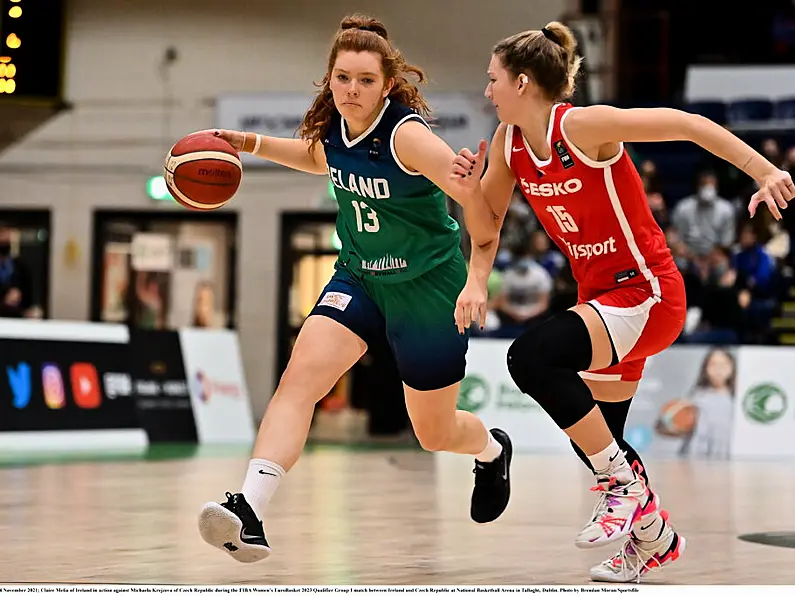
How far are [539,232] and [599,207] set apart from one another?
9.69 metres

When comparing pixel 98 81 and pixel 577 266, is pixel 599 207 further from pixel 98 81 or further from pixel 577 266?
pixel 98 81

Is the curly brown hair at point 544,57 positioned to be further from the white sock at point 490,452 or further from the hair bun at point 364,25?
the white sock at point 490,452

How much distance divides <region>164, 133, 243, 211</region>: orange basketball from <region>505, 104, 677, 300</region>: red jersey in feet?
3.17

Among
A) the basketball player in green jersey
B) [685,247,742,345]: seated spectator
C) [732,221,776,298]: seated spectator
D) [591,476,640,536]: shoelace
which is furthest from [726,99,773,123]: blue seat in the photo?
[591,476,640,536]: shoelace

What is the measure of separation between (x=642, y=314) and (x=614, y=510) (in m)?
0.61

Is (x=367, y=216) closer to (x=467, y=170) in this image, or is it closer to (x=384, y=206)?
(x=384, y=206)

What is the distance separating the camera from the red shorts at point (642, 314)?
392 centimetres

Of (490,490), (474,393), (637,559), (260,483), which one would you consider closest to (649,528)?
(637,559)

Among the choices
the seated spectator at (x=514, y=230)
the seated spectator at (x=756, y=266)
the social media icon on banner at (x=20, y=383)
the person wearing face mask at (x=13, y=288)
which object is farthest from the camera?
the person wearing face mask at (x=13, y=288)

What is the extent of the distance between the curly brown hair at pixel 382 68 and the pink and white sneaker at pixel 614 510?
1390 mm

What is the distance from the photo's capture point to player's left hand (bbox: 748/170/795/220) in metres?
3.49

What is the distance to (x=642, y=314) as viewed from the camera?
3.96 meters

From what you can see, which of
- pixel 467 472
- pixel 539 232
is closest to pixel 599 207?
pixel 467 472

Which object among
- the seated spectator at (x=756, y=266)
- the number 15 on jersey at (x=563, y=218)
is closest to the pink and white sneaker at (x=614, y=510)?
the number 15 on jersey at (x=563, y=218)
